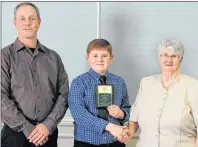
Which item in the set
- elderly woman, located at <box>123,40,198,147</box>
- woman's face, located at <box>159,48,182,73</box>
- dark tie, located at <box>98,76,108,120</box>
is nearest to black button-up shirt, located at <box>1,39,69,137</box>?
dark tie, located at <box>98,76,108,120</box>

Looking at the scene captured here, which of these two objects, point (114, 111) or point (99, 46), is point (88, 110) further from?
point (99, 46)

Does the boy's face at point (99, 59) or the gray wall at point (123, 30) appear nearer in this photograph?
the boy's face at point (99, 59)

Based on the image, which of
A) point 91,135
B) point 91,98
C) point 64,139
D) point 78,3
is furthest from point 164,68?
point 64,139

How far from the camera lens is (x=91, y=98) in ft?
6.40

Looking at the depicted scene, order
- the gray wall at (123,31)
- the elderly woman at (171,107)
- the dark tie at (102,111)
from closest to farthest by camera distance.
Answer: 1. the elderly woman at (171,107)
2. the dark tie at (102,111)
3. the gray wall at (123,31)

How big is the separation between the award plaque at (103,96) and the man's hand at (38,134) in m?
0.36

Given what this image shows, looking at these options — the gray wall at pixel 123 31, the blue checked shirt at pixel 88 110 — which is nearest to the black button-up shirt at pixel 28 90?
the blue checked shirt at pixel 88 110

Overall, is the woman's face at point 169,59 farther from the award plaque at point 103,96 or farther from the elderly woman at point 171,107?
the award plaque at point 103,96

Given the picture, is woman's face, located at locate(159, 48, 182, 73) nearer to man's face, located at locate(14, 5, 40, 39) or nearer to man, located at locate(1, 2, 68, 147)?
man, located at locate(1, 2, 68, 147)

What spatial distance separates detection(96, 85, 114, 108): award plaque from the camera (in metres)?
1.94

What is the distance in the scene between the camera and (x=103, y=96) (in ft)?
6.39

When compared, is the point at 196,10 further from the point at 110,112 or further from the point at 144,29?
the point at 110,112

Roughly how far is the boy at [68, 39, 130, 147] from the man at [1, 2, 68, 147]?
6.2 inches

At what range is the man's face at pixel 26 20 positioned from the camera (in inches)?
76.6
